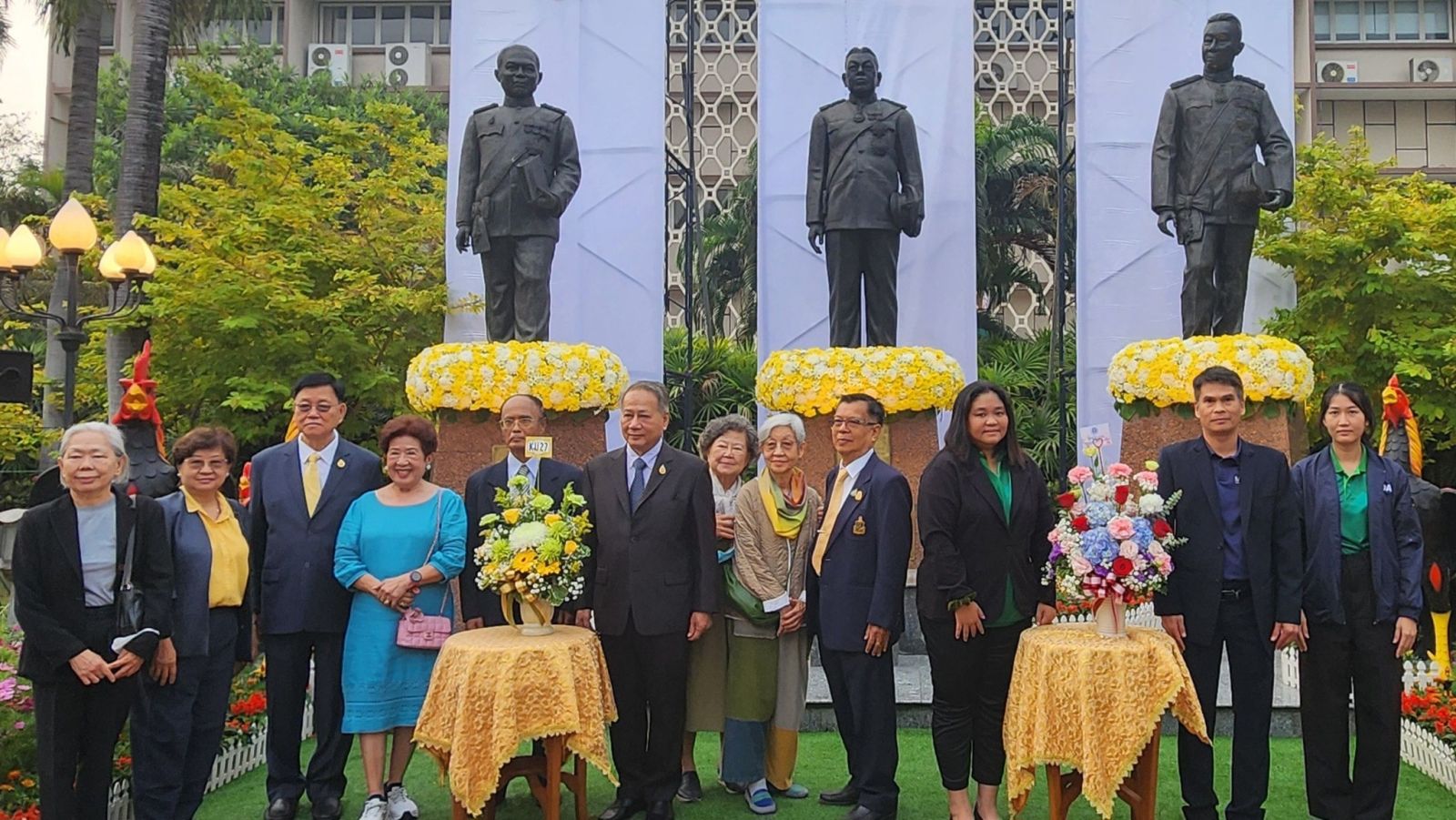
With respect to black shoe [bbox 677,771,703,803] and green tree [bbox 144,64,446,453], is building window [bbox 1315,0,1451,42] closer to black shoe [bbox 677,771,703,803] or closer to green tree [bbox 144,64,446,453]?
green tree [bbox 144,64,446,453]

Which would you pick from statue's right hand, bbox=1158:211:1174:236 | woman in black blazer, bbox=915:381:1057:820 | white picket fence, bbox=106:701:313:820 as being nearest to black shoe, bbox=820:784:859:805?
woman in black blazer, bbox=915:381:1057:820

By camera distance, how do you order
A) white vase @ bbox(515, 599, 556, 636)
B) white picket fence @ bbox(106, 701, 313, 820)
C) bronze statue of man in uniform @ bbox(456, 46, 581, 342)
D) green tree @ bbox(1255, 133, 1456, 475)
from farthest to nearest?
green tree @ bbox(1255, 133, 1456, 475)
bronze statue of man in uniform @ bbox(456, 46, 581, 342)
white picket fence @ bbox(106, 701, 313, 820)
white vase @ bbox(515, 599, 556, 636)

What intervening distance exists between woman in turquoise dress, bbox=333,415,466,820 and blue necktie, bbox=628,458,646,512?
602 millimetres

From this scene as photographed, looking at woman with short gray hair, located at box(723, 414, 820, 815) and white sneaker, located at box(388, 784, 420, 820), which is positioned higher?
woman with short gray hair, located at box(723, 414, 820, 815)

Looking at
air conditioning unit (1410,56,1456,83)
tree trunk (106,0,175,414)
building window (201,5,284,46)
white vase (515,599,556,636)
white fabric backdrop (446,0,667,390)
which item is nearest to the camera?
white vase (515,599,556,636)

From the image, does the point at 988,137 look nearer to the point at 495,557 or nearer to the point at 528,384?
the point at 528,384

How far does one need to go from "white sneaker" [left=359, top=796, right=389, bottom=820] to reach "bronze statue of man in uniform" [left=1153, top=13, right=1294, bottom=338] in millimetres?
5327

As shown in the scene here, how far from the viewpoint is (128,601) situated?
11.9 feet

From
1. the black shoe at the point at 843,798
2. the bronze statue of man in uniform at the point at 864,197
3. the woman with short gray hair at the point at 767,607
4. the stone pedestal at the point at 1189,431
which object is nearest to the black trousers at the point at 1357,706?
the black shoe at the point at 843,798

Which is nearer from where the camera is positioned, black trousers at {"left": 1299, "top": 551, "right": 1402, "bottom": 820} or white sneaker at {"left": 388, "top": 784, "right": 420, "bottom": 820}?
black trousers at {"left": 1299, "top": 551, "right": 1402, "bottom": 820}

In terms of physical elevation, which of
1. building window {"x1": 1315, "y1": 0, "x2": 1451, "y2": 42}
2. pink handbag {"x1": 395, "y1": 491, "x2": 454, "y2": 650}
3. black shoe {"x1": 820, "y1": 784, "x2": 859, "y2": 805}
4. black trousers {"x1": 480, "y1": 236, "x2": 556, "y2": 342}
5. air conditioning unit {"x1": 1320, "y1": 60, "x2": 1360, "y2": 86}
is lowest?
black shoe {"x1": 820, "y1": 784, "x2": 859, "y2": 805}

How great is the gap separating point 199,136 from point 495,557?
1825cm

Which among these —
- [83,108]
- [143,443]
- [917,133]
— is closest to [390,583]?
[143,443]

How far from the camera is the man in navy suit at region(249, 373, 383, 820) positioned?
429 centimetres
